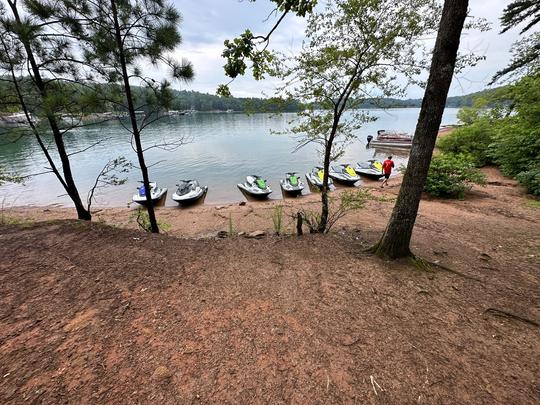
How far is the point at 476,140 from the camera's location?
1441 cm

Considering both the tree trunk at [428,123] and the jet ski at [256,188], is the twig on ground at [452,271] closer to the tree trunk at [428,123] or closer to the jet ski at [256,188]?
the tree trunk at [428,123]

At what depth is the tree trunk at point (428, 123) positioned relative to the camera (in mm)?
2809

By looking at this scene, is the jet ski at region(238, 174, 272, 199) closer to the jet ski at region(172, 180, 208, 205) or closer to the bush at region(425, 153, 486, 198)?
the jet ski at region(172, 180, 208, 205)

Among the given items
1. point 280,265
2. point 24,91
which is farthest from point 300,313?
point 24,91

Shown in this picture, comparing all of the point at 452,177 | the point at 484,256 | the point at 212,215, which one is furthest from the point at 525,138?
the point at 212,215

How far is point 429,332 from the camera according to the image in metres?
2.62

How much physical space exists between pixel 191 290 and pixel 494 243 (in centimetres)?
629

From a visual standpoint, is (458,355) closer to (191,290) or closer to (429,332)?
(429,332)

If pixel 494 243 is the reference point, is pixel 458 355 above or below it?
above

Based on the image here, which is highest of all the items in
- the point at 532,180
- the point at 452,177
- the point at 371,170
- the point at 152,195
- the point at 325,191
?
the point at 325,191

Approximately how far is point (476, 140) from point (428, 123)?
15.8 meters

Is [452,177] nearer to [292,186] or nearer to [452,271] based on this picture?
[292,186]

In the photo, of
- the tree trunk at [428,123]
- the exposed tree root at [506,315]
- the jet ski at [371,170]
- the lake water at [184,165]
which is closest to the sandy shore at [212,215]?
the lake water at [184,165]

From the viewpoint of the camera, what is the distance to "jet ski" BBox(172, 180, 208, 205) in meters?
12.8
